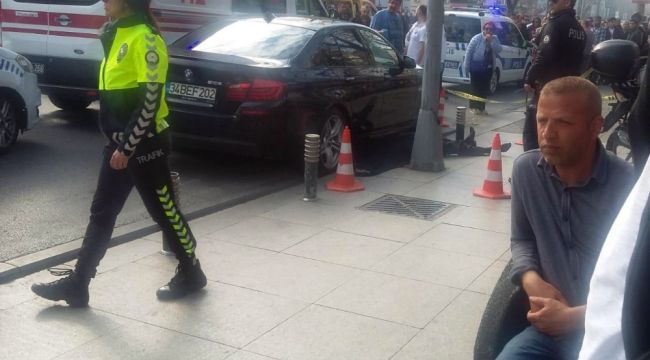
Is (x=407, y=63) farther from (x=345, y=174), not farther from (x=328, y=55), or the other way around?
(x=345, y=174)

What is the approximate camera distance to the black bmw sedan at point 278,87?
25.9 feet

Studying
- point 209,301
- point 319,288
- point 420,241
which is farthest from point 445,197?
point 209,301

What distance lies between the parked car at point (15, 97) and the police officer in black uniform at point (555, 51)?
5.17 m

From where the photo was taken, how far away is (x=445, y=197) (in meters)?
7.86

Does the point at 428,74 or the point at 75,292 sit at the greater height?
the point at 428,74

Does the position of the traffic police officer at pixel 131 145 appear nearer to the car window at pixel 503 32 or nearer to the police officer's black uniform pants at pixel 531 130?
the police officer's black uniform pants at pixel 531 130

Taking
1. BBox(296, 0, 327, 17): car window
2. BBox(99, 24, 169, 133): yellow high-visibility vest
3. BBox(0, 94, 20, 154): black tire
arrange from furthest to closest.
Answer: BBox(296, 0, 327, 17): car window, BBox(0, 94, 20, 154): black tire, BBox(99, 24, 169, 133): yellow high-visibility vest

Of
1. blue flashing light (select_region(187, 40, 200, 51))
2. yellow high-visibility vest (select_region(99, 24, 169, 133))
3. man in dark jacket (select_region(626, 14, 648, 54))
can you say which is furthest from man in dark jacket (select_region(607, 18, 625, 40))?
yellow high-visibility vest (select_region(99, 24, 169, 133))

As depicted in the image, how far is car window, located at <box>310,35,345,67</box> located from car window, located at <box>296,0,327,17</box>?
5118mm

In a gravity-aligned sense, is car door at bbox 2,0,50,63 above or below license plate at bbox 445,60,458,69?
above

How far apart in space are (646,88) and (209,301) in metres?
3.13

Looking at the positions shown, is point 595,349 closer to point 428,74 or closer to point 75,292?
point 75,292

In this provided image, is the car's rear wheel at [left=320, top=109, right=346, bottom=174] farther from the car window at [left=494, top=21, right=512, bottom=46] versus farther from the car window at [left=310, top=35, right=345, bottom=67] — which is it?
the car window at [left=494, top=21, right=512, bottom=46]

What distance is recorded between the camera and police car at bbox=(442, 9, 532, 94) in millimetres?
17781
